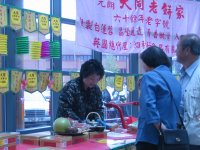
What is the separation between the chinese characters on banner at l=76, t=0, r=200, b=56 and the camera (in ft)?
12.1

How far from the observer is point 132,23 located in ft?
13.6

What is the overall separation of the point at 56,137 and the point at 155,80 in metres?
0.78

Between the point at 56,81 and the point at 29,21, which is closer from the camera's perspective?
the point at 29,21

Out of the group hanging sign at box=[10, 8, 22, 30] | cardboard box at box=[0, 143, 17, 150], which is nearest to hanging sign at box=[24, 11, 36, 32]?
hanging sign at box=[10, 8, 22, 30]

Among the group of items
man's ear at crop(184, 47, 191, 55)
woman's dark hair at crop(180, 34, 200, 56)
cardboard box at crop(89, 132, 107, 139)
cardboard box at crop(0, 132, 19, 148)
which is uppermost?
woman's dark hair at crop(180, 34, 200, 56)

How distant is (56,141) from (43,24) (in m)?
1.28

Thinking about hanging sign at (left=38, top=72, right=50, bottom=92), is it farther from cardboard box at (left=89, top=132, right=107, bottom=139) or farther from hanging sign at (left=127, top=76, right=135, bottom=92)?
hanging sign at (left=127, top=76, right=135, bottom=92)

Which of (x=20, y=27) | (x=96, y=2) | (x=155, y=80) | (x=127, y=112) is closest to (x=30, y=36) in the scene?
(x=20, y=27)

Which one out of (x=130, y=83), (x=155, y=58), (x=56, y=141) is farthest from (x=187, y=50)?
(x=130, y=83)

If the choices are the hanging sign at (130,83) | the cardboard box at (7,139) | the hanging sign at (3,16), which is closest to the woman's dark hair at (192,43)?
the cardboard box at (7,139)

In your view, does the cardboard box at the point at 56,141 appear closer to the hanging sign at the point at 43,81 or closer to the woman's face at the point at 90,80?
the woman's face at the point at 90,80

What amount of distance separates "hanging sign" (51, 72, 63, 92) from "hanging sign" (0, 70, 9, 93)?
0.57m

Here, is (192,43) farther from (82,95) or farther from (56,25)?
(56,25)

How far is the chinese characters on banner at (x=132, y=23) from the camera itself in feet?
12.1
